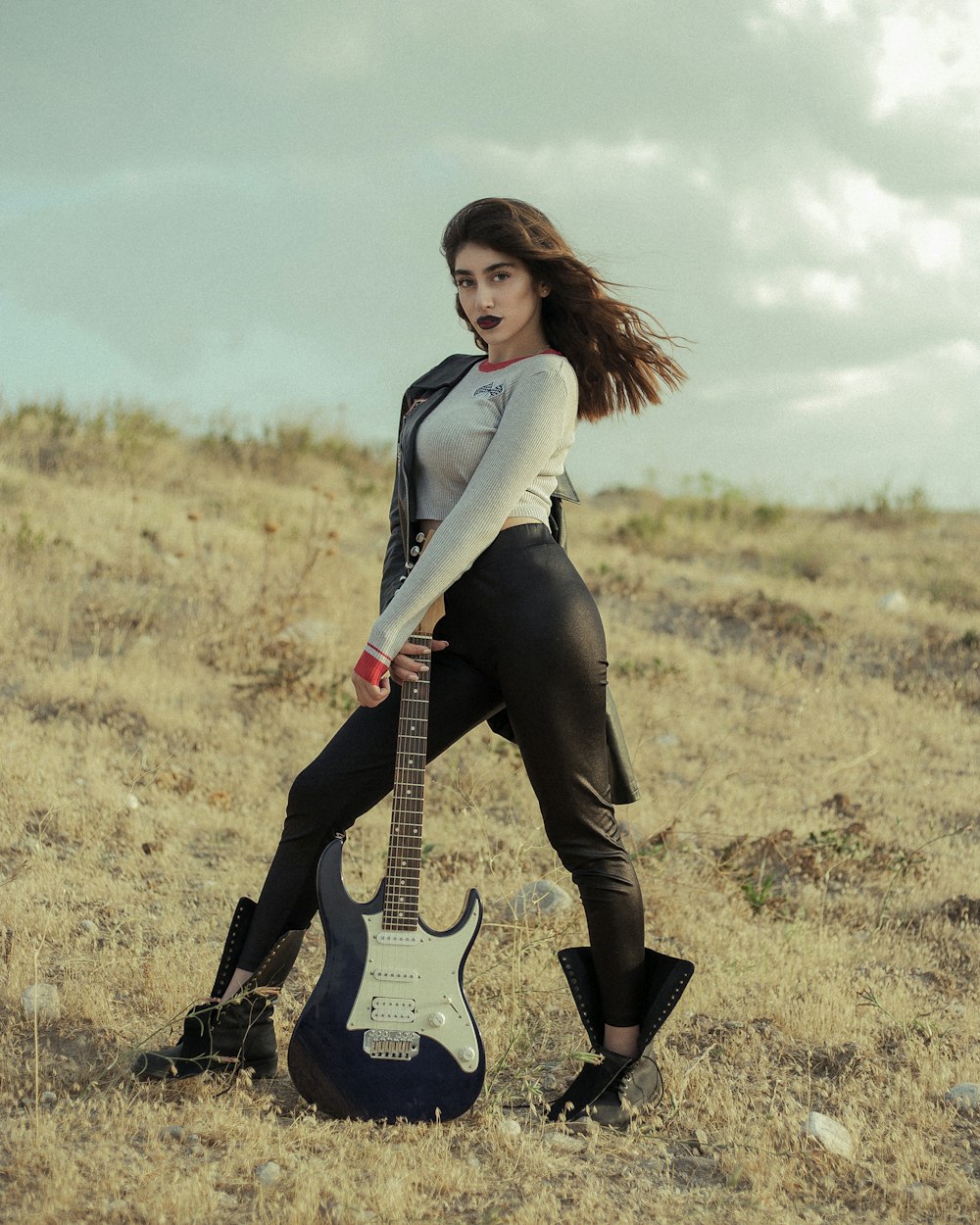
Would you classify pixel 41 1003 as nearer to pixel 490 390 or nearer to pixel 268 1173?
pixel 268 1173

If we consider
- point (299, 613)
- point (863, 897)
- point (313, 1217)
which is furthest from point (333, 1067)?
point (299, 613)

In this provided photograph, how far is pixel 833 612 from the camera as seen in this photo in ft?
32.7

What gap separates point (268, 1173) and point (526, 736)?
115 centimetres

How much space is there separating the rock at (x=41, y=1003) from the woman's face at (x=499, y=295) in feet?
7.54

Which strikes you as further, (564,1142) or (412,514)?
(412,514)

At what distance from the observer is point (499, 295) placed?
3.03 metres

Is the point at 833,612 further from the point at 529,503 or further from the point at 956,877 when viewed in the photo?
the point at 529,503

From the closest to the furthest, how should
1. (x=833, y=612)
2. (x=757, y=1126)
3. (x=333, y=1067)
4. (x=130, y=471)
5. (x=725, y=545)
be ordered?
(x=333, y=1067) < (x=757, y=1126) < (x=833, y=612) < (x=130, y=471) < (x=725, y=545)

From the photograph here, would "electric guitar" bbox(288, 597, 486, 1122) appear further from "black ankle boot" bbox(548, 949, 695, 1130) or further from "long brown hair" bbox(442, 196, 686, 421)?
"long brown hair" bbox(442, 196, 686, 421)

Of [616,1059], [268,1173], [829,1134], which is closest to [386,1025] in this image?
[268,1173]

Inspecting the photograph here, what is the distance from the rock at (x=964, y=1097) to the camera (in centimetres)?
332

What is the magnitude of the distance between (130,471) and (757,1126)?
10420 mm

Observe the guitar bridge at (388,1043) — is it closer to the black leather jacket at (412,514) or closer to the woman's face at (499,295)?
the black leather jacket at (412,514)

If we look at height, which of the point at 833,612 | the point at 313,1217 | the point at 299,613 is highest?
the point at 833,612
